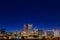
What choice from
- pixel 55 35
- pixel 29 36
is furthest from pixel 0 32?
pixel 55 35

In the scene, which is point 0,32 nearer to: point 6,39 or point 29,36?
point 6,39

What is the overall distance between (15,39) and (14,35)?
0.20 metres

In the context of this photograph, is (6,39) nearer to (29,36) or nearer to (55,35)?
(29,36)

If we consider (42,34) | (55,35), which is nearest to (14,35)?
(42,34)

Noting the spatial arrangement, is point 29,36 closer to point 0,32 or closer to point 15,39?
point 15,39

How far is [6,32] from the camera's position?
5.69m

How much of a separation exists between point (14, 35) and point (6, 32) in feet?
0.93

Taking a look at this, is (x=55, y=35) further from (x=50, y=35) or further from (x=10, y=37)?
(x=10, y=37)

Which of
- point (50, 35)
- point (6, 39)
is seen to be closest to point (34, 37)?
point (50, 35)

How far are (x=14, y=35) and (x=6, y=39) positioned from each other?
0.94 feet

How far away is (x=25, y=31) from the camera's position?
19.4 feet

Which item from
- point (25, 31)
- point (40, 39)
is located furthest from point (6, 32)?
point (40, 39)

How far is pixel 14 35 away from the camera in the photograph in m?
5.79

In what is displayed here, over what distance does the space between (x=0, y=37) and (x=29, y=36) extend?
3.17 ft
